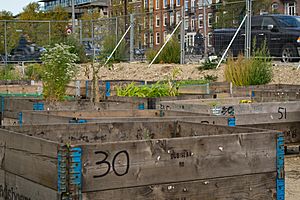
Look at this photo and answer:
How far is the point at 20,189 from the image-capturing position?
4.95 meters

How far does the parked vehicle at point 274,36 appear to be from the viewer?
944 inches

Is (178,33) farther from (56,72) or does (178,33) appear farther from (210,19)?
(56,72)

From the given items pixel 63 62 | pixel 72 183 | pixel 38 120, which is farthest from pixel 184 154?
pixel 63 62

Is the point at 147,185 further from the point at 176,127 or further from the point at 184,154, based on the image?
the point at 176,127

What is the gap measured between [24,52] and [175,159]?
34424mm

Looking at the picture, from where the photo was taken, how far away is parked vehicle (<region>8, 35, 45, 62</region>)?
120 ft

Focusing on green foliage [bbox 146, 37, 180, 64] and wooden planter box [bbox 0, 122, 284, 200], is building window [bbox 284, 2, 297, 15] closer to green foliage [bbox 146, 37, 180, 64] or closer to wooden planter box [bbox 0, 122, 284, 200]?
green foliage [bbox 146, 37, 180, 64]

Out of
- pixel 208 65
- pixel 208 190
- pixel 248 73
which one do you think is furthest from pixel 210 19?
pixel 208 190

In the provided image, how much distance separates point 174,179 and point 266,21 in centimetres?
2112

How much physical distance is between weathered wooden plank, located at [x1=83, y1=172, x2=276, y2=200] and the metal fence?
15.4 m

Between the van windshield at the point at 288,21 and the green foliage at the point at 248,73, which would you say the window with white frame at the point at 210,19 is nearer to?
the van windshield at the point at 288,21

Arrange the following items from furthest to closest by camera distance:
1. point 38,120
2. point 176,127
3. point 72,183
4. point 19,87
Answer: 1. point 19,87
2. point 38,120
3. point 176,127
4. point 72,183

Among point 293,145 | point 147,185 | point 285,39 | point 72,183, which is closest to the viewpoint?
point 72,183

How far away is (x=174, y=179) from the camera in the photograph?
4789 mm
